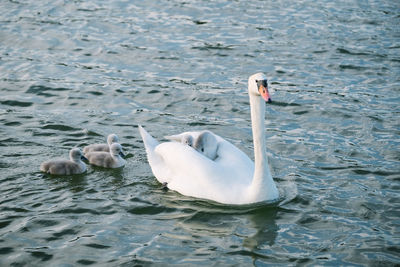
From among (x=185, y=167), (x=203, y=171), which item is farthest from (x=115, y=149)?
(x=203, y=171)

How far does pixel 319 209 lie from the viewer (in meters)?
8.77

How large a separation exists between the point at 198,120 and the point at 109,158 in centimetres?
234

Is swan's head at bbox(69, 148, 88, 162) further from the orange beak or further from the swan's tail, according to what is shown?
the orange beak

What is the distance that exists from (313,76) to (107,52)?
15.0ft

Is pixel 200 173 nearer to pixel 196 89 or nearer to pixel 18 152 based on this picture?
pixel 18 152

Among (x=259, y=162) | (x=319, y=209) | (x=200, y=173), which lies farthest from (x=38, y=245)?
(x=319, y=209)

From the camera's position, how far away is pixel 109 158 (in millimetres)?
10039

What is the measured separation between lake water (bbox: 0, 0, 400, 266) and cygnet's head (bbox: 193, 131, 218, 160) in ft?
2.62

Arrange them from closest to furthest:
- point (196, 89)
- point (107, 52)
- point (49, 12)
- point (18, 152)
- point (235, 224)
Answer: point (235, 224), point (18, 152), point (196, 89), point (107, 52), point (49, 12)

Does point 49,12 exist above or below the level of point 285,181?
above

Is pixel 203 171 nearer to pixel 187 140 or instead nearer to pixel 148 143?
pixel 187 140

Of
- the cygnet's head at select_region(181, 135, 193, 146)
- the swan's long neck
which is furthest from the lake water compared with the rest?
the cygnet's head at select_region(181, 135, 193, 146)

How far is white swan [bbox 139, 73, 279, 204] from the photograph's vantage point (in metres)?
8.49

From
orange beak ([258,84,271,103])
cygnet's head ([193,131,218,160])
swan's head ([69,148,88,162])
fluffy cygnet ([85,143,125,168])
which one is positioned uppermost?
orange beak ([258,84,271,103])
